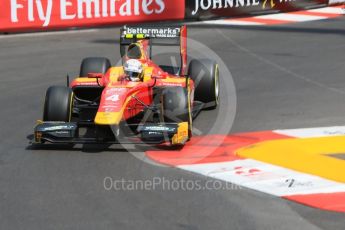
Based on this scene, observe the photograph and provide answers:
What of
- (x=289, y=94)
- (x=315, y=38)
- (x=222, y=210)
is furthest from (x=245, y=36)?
(x=222, y=210)

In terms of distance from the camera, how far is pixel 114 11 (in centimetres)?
2258

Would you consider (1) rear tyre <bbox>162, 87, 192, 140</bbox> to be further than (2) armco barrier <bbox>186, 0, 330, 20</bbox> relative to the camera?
No

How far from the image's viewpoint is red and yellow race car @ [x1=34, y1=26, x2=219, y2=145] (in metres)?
10.0

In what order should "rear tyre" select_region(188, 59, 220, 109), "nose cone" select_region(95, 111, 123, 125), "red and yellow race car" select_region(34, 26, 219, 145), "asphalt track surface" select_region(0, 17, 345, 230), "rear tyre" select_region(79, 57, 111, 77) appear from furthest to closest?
"rear tyre" select_region(79, 57, 111, 77) < "rear tyre" select_region(188, 59, 220, 109) < "red and yellow race car" select_region(34, 26, 219, 145) < "nose cone" select_region(95, 111, 123, 125) < "asphalt track surface" select_region(0, 17, 345, 230)

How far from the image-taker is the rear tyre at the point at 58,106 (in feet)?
34.6

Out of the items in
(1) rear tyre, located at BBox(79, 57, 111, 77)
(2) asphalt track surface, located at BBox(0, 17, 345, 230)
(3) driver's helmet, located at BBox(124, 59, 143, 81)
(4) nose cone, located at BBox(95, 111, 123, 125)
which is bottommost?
(2) asphalt track surface, located at BBox(0, 17, 345, 230)

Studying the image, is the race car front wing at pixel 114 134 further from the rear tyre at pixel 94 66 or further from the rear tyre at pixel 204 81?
the rear tyre at pixel 94 66

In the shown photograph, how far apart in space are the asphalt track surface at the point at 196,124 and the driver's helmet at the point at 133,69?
1.25m

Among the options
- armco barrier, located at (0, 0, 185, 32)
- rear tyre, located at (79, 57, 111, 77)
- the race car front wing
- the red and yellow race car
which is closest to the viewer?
the race car front wing

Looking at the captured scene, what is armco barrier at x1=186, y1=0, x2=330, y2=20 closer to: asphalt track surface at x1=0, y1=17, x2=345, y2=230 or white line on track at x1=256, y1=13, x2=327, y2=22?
white line on track at x1=256, y1=13, x2=327, y2=22

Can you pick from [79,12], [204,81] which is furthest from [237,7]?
[204,81]

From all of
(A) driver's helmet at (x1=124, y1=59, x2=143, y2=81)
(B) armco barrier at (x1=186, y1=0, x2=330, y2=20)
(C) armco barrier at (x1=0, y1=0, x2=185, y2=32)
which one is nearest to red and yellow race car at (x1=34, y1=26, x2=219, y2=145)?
(A) driver's helmet at (x1=124, y1=59, x2=143, y2=81)

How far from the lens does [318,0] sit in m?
26.2

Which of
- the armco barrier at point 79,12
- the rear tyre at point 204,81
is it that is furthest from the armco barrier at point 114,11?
the rear tyre at point 204,81
